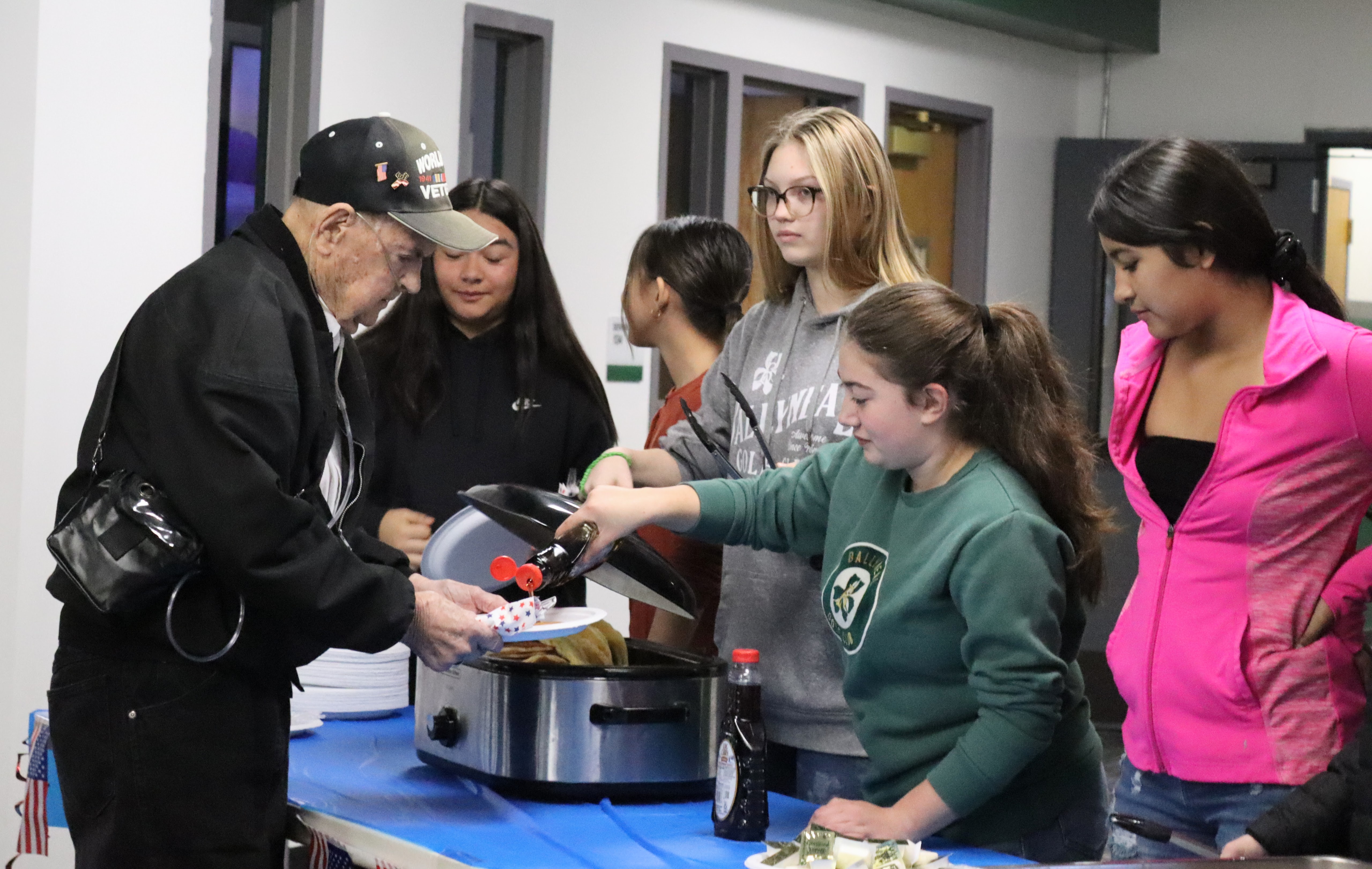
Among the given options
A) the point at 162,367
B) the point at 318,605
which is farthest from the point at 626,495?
the point at 162,367

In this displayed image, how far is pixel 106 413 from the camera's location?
1.72m

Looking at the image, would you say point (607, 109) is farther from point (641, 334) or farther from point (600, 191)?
point (641, 334)

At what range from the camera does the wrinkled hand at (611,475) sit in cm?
221

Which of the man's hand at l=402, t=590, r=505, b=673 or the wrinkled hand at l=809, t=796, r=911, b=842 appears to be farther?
the man's hand at l=402, t=590, r=505, b=673

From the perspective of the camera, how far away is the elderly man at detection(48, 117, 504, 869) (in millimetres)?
1659

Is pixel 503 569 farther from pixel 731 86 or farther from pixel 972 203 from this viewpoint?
pixel 972 203

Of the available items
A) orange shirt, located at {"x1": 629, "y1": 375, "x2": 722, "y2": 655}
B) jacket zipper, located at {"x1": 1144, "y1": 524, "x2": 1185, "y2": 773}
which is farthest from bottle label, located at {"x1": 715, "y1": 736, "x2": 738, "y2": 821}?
orange shirt, located at {"x1": 629, "y1": 375, "x2": 722, "y2": 655}

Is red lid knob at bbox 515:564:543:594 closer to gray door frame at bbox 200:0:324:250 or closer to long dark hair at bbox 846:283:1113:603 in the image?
long dark hair at bbox 846:283:1113:603

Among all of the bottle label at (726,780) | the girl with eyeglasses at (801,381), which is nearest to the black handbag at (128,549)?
the bottle label at (726,780)

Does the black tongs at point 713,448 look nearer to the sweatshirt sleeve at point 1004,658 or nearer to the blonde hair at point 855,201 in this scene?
the blonde hair at point 855,201

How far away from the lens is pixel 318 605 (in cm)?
170

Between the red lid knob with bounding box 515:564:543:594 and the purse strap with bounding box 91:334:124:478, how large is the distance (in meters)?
0.51

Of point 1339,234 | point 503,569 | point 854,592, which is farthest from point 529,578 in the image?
point 1339,234

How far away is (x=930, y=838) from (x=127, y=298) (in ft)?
8.61
